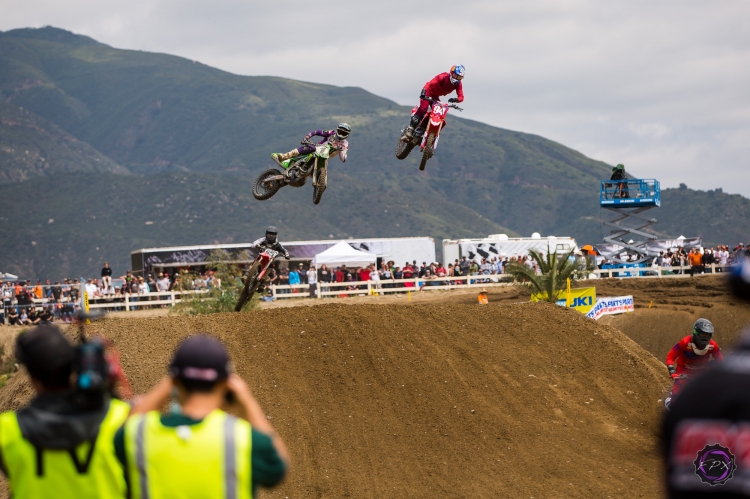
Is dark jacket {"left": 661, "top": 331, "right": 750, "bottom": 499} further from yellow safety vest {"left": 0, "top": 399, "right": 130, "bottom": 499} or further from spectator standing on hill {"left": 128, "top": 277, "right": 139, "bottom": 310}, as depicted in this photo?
spectator standing on hill {"left": 128, "top": 277, "right": 139, "bottom": 310}

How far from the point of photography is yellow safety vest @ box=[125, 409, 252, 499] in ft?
11.8

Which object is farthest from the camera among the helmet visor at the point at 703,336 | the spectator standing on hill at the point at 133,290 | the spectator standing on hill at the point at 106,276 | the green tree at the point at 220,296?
the spectator standing on hill at the point at 133,290

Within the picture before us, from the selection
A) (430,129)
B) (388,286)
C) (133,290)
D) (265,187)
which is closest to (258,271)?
(265,187)

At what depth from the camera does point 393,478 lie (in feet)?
39.5

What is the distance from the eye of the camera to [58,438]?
12.4ft

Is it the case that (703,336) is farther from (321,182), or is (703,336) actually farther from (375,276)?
(375,276)

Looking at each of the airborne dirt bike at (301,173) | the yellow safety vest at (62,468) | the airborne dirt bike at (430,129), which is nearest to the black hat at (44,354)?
the yellow safety vest at (62,468)

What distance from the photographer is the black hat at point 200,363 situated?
3539 millimetres

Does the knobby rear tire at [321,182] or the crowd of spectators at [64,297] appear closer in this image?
the knobby rear tire at [321,182]

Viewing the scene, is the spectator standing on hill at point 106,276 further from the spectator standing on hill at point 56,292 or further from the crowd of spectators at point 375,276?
the crowd of spectators at point 375,276

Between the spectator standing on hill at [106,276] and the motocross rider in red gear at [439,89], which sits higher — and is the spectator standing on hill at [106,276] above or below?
below

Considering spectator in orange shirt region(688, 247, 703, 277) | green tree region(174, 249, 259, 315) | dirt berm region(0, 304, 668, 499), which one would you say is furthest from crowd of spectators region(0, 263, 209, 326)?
spectator in orange shirt region(688, 247, 703, 277)

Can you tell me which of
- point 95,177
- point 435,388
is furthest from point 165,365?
point 95,177

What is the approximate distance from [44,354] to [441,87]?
1297 centimetres
